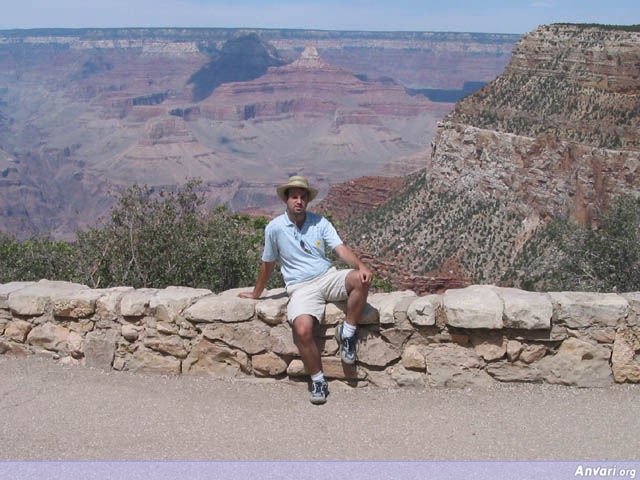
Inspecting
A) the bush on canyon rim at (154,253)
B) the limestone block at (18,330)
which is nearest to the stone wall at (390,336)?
the limestone block at (18,330)

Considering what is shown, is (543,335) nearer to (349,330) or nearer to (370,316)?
(370,316)

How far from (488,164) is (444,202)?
12.7 ft

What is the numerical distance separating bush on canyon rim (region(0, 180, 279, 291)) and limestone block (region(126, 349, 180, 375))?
8.04ft

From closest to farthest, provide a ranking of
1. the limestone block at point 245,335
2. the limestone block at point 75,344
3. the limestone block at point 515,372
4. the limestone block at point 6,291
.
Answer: the limestone block at point 515,372 < the limestone block at point 245,335 < the limestone block at point 75,344 < the limestone block at point 6,291

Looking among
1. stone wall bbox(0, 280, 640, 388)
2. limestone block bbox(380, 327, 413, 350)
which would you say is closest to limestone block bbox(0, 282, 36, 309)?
stone wall bbox(0, 280, 640, 388)

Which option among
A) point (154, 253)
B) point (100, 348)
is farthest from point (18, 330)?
point (154, 253)

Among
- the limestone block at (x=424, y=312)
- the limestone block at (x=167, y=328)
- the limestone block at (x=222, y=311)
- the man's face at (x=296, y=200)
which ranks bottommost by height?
the limestone block at (x=167, y=328)

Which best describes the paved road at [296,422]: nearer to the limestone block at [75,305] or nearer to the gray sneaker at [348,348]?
the gray sneaker at [348,348]

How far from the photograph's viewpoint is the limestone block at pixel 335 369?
233 inches

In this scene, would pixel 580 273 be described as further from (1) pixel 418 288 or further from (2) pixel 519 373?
(1) pixel 418 288

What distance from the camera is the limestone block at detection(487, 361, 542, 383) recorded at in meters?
5.75

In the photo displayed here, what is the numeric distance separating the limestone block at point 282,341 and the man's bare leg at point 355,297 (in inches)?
24.0

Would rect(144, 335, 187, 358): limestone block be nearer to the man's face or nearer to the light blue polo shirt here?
the light blue polo shirt

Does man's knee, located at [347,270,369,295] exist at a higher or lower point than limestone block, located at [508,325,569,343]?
higher
